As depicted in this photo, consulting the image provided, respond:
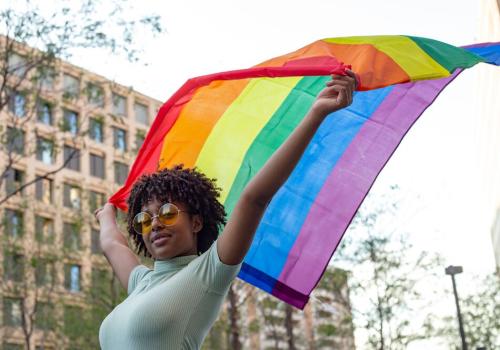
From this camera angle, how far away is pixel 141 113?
211ft

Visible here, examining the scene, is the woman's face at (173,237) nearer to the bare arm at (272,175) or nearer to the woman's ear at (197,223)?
the woman's ear at (197,223)

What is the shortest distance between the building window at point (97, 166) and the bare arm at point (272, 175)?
56429 millimetres

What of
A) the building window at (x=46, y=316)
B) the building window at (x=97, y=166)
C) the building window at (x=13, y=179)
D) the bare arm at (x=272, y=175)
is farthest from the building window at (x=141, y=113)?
the bare arm at (x=272, y=175)

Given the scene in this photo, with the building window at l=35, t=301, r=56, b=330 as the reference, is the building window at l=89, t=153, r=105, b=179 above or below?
above

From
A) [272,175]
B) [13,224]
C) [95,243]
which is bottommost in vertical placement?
[272,175]

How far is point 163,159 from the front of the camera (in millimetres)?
4980

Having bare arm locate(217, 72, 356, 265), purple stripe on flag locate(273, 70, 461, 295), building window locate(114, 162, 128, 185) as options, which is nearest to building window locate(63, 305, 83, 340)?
building window locate(114, 162, 128, 185)

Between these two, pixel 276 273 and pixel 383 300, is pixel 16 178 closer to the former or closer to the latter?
pixel 383 300

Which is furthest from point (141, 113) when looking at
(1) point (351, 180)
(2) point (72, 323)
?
(1) point (351, 180)

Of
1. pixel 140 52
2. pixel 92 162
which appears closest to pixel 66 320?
pixel 140 52

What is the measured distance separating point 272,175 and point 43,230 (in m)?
43.6

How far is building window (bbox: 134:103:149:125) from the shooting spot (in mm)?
63500

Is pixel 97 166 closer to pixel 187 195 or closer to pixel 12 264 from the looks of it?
pixel 12 264

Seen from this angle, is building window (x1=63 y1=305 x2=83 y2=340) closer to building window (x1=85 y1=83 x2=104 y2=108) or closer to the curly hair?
building window (x1=85 y1=83 x2=104 y2=108)
